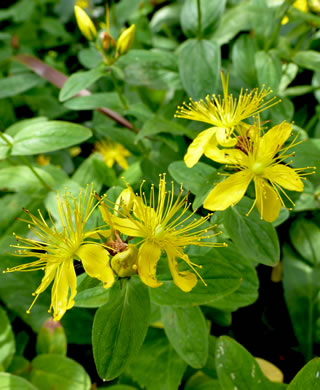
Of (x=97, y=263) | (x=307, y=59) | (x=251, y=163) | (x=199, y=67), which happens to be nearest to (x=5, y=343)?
(x=97, y=263)

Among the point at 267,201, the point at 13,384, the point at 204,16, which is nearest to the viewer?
the point at 267,201

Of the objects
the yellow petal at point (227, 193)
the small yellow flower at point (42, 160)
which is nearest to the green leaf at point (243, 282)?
the yellow petal at point (227, 193)

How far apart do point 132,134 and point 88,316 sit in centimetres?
48

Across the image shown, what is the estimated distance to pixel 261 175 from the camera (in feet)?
A: 2.10

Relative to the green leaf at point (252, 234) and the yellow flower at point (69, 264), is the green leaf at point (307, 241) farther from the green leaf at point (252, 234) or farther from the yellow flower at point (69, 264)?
the yellow flower at point (69, 264)

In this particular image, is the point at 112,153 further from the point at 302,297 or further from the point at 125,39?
the point at 302,297

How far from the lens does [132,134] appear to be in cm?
96

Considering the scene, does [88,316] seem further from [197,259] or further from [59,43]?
[59,43]

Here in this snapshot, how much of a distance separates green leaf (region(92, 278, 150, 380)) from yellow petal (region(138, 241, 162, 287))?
0.07 metres

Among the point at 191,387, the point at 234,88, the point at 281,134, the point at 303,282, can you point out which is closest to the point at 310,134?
the point at 234,88

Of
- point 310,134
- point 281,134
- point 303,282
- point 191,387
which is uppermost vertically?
A: point 281,134

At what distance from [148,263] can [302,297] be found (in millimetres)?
→ 566

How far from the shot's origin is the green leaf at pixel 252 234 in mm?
664

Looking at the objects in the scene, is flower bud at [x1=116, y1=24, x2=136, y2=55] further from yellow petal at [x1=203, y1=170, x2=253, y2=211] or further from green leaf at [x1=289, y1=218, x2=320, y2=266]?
green leaf at [x1=289, y1=218, x2=320, y2=266]
